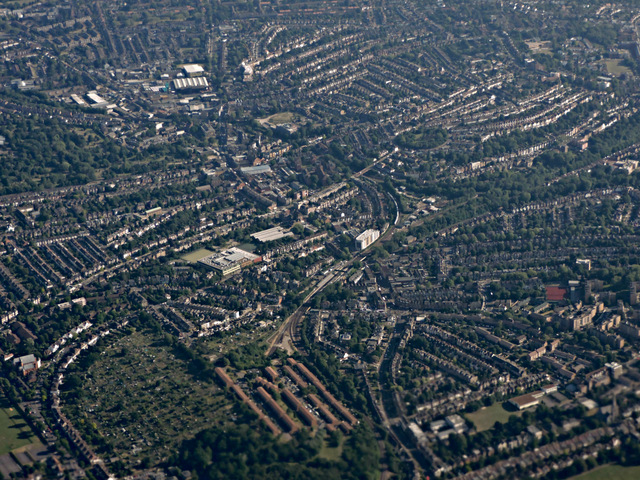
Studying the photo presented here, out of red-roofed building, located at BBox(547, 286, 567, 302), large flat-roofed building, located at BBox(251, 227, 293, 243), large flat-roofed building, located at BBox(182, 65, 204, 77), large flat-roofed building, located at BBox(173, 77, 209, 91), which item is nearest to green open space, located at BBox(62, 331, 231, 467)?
large flat-roofed building, located at BBox(251, 227, 293, 243)

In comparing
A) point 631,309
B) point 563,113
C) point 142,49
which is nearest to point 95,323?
point 631,309

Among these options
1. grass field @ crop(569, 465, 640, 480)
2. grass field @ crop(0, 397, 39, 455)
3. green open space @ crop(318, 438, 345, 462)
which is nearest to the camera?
grass field @ crop(569, 465, 640, 480)

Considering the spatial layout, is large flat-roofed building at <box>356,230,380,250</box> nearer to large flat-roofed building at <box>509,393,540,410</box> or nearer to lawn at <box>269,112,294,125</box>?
large flat-roofed building at <box>509,393,540,410</box>

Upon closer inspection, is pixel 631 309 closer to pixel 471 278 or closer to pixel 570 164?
pixel 471 278

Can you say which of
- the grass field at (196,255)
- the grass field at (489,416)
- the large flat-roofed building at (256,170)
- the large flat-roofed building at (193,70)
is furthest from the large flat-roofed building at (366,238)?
the large flat-roofed building at (193,70)

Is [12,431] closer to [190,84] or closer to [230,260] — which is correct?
[230,260]

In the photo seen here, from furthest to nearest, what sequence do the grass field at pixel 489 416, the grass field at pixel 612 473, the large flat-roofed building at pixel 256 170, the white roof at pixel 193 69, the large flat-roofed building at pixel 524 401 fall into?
the white roof at pixel 193 69
the large flat-roofed building at pixel 256 170
the large flat-roofed building at pixel 524 401
the grass field at pixel 489 416
the grass field at pixel 612 473

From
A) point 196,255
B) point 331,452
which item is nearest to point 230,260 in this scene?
point 196,255

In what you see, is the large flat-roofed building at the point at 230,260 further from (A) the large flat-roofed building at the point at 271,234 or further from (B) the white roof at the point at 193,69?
(B) the white roof at the point at 193,69
